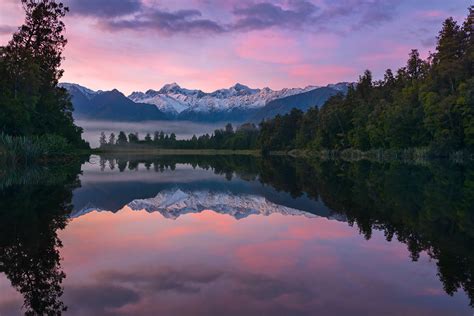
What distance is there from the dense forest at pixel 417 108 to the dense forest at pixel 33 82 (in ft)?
152

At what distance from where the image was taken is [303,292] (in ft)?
24.1

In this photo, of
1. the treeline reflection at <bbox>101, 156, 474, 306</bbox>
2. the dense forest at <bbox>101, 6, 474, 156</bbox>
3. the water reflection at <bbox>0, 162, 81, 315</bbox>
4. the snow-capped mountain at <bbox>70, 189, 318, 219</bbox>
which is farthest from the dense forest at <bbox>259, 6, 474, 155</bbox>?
the water reflection at <bbox>0, 162, 81, 315</bbox>

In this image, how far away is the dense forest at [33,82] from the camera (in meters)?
44.9

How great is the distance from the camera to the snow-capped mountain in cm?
1683

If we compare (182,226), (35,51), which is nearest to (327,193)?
(182,226)

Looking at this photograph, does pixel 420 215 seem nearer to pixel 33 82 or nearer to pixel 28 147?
pixel 28 147

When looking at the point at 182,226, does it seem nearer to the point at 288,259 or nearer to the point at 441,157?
the point at 288,259

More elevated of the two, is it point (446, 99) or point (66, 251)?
point (446, 99)

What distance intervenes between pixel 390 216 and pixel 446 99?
53150 mm

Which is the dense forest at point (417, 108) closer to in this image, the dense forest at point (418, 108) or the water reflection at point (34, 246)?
the dense forest at point (418, 108)

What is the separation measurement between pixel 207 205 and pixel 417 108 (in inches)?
2315

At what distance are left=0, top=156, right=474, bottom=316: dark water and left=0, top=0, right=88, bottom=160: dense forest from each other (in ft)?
93.9

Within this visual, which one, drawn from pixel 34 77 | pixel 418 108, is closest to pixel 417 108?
pixel 418 108

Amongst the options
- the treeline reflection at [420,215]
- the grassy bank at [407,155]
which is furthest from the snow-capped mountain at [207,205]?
the grassy bank at [407,155]
